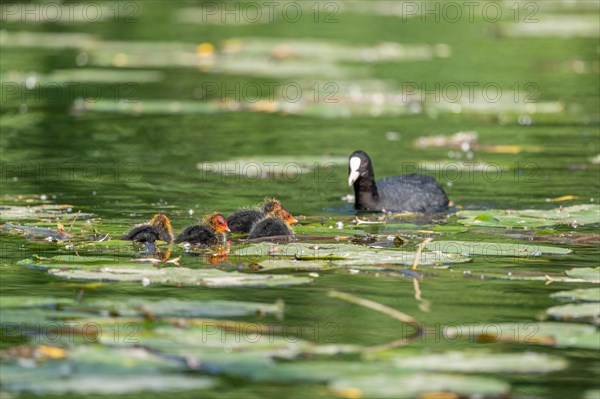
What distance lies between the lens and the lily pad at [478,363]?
6516 millimetres

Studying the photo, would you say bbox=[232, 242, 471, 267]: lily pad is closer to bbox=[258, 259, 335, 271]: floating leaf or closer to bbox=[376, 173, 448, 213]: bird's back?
bbox=[258, 259, 335, 271]: floating leaf

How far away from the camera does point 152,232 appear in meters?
10.1

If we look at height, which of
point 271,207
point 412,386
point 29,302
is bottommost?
point 412,386

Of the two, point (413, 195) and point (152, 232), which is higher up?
point (413, 195)

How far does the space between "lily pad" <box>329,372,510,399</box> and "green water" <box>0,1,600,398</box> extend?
19 centimetres

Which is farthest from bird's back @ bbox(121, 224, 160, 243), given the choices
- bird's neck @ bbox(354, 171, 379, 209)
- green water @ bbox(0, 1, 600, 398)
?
bird's neck @ bbox(354, 171, 379, 209)

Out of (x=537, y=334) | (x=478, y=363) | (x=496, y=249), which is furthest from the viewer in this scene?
(x=496, y=249)

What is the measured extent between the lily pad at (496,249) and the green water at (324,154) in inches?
4.5

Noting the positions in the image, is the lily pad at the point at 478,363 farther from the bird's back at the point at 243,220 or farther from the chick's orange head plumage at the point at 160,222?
the bird's back at the point at 243,220

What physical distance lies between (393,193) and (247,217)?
262cm

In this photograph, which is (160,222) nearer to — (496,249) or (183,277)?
(183,277)

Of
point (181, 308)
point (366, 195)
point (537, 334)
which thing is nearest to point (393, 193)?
point (366, 195)

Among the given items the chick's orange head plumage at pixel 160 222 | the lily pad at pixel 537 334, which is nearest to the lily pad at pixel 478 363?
the lily pad at pixel 537 334

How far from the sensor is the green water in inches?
316
